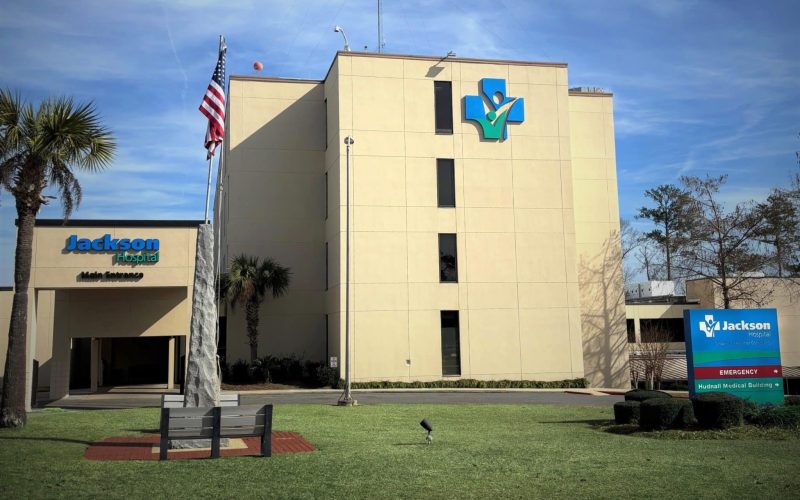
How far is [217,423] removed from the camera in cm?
1173

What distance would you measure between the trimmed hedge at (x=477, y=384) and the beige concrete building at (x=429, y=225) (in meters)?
0.52

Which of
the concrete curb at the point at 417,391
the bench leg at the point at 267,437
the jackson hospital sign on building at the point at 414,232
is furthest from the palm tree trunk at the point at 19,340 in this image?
the concrete curb at the point at 417,391

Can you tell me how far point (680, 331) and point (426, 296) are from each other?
951 inches

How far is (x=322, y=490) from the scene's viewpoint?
9.04 m

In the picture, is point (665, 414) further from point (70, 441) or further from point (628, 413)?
point (70, 441)

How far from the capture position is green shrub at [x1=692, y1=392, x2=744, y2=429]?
15992 millimetres

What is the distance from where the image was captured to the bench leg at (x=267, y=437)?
1179 cm

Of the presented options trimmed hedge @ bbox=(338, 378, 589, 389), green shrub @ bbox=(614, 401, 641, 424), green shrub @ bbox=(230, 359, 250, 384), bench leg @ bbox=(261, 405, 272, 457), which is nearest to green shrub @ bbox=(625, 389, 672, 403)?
green shrub @ bbox=(614, 401, 641, 424)

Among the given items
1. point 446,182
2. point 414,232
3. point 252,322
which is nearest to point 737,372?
point 414,232

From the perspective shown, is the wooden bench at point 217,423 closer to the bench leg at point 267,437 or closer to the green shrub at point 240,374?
the bench leg at point 267,437

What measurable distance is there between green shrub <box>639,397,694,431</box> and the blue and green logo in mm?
24061

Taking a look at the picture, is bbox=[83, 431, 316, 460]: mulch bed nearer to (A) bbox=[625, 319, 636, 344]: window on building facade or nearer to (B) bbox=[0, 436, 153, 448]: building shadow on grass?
(B) bbox=[0, 436, 153, 448]: building shadow on grass

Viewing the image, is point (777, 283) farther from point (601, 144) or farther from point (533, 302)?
point (533, 302)

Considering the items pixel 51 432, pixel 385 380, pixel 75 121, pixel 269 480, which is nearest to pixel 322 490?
pixel 269 480
